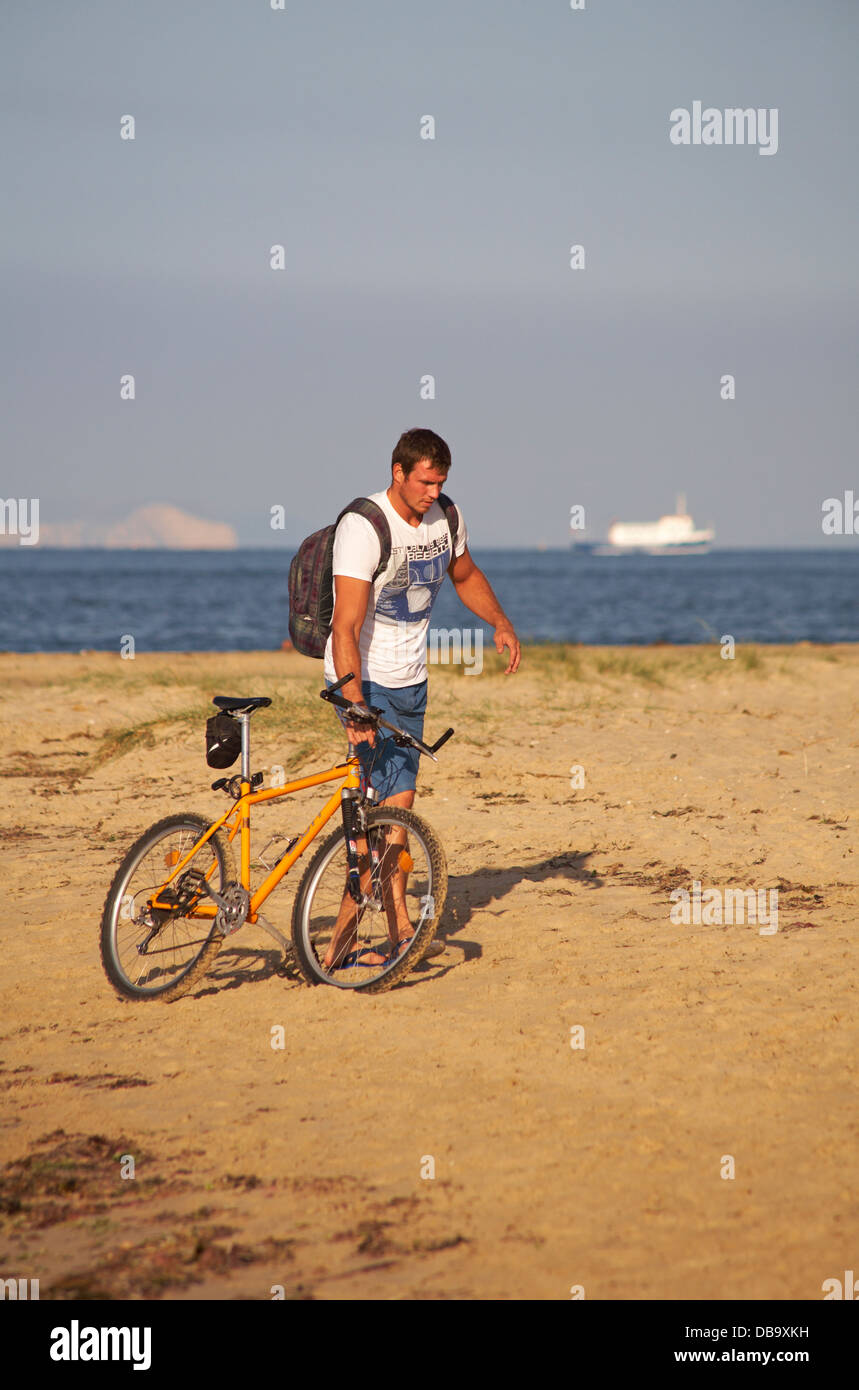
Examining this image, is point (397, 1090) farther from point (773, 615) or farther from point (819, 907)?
point (773, 615)

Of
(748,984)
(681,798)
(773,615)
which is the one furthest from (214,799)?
(773,615)

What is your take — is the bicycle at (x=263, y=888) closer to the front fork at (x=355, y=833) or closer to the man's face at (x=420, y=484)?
the front fork at (x=355, y=833)

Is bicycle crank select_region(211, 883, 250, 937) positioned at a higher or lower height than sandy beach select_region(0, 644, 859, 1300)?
higher

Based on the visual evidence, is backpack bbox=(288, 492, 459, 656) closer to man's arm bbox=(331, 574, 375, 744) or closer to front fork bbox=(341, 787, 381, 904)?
man's arm bbox=(331, 574, 375, 744)

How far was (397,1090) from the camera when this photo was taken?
170 inches

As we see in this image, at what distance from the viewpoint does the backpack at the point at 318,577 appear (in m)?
5.09

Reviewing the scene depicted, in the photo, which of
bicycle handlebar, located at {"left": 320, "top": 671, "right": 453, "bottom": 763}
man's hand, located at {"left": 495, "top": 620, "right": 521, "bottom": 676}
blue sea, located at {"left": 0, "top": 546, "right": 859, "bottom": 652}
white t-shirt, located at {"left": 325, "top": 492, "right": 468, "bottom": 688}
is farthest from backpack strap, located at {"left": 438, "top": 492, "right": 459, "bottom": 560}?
blue sea, located at {"left": 0, "top": 546, "right": 859, "bottom": 652}

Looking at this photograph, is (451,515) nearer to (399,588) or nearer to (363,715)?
(399,588)

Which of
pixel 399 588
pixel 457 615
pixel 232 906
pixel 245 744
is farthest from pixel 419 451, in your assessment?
pixel 457 615

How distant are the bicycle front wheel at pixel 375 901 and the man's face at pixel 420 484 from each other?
1291mm

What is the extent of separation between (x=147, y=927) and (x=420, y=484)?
2258 millimetres

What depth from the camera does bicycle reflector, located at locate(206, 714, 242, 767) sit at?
542 cm

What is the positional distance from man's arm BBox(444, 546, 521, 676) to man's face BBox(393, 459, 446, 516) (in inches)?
21.0
